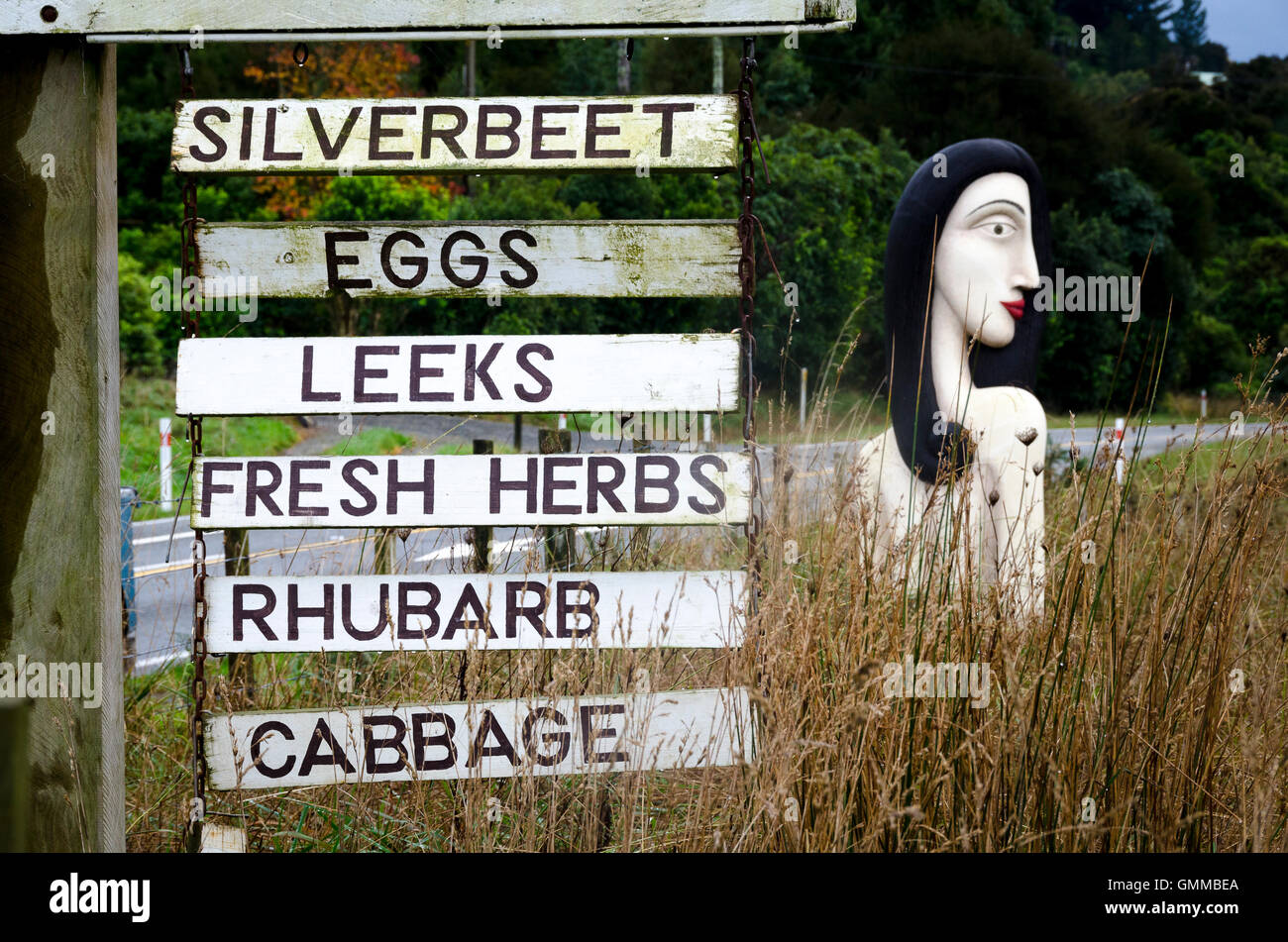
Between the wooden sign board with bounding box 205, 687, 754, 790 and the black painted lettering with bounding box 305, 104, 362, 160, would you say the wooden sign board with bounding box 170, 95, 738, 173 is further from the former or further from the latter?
the wooden sign board with bounding box 205, 687, 754, 790

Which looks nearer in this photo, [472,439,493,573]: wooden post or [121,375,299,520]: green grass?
[472,439,493,573]: wooden post

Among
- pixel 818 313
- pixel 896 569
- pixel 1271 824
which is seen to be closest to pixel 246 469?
pixel 896 569

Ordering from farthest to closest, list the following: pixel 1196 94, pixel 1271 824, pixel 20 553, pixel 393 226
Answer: pixel 1196 94
pixel 393 226
pixel 20 553
pixel 1271 824

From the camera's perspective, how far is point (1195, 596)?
99.7 inches

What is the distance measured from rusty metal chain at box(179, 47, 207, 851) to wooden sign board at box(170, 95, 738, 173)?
0.41 feet

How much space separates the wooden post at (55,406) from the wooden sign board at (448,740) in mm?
302

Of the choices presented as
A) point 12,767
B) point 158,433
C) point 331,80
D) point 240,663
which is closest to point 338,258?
point 240,663

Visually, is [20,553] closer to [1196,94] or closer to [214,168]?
[214,168]

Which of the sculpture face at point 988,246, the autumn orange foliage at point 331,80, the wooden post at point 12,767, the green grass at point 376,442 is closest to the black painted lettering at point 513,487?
the wooden post at point 12,767

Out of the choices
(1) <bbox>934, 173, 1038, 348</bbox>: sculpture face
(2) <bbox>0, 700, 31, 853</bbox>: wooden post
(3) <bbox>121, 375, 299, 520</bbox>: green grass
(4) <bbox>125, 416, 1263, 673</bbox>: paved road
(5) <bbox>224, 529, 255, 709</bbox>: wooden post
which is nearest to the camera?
(2) <bbox>0, 700, 31, 853</bbox>: wooden post

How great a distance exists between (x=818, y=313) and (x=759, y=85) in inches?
400

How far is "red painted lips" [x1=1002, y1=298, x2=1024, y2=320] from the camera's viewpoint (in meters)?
5.12

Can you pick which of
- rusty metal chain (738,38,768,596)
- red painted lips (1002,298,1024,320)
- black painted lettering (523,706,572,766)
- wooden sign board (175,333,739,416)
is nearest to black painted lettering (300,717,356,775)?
black painted lettering (523,706,572,766)

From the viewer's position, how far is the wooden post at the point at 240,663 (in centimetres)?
332
